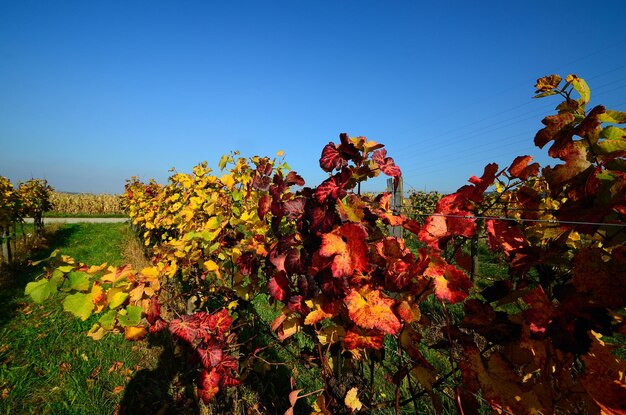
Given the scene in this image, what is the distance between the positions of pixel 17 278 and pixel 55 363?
A: 4721 mm

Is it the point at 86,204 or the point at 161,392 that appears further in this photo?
the point at 86,204

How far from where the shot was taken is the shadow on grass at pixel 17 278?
515cm

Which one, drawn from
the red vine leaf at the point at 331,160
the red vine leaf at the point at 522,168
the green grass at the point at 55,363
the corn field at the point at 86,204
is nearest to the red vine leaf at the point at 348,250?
the red vine leaf at the point at 331,160

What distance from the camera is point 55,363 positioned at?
3.57 m

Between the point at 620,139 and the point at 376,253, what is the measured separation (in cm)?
75

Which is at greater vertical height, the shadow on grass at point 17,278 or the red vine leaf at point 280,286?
the red vine leaf at point 280,286

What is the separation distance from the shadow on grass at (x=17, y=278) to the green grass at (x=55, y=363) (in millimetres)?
26

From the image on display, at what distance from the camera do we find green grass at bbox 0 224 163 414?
2926 mm

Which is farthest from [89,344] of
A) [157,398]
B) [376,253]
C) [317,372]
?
[376,253]

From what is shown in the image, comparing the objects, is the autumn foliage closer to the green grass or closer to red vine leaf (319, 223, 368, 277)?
red vine leaf (319, 223, 368, 277)

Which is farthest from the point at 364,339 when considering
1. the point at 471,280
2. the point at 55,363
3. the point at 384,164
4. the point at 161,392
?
the point at 55,363

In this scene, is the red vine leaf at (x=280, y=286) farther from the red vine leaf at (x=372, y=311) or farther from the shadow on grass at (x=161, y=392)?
the shadow on grass at (x=161, y=392)

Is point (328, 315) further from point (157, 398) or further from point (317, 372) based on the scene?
point (157, 398)

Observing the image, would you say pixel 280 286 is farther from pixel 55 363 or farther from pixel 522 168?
pixel 55 363
